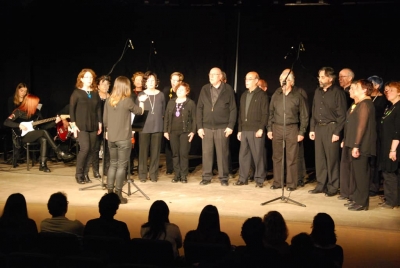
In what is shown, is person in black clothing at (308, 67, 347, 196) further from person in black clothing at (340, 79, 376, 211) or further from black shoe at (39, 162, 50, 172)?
black shoe at (39, 162, 50, 172)

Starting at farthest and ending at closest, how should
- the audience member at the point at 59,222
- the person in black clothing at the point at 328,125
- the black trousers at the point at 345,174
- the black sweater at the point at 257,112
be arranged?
the black sweater at the point at 257,112 < the person in black clothing at the point at 328,125 < the black trousers at the point at 345,174 < the audience member at the point at 59,222

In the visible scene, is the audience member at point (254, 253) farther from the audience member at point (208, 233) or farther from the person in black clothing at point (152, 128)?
the person in black clothing at point (152, 128)

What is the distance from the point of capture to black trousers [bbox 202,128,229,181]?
8.66m

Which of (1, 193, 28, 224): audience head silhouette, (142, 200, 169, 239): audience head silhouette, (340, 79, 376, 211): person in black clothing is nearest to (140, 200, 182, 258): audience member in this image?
(142, 200, 169, 239): audience head silhouette

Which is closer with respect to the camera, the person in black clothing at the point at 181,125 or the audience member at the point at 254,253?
the audience member at the point at 254,253

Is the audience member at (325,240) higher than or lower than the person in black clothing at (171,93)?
lower

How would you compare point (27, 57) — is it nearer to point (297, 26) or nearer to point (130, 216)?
point (297, 26)

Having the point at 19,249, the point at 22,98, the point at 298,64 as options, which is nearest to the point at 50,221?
the point at 19,249

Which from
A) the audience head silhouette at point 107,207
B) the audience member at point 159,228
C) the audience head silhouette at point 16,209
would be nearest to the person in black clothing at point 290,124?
the audience member at point 159,228

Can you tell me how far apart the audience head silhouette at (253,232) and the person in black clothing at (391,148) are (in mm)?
3933

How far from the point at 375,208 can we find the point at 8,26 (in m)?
7.98

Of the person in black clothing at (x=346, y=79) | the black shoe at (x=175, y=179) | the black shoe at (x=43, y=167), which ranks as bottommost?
the black shoe at (x=175, y=179)

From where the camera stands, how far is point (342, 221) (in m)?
6.65

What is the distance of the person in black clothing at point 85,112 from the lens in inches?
329
